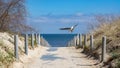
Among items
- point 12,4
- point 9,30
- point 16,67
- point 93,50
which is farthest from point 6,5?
point 16,67

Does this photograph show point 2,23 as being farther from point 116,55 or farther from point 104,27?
point 116,55

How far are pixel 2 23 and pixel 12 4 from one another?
65.1 inches

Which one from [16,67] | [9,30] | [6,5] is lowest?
[16,67]

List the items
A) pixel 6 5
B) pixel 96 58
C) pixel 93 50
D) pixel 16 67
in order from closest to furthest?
pixel 16 67
pixel 96 58
pixel 93 50
pixel 6 5

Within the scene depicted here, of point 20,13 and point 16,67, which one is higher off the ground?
point 20,13

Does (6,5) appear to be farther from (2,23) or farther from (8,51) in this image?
(8,51)

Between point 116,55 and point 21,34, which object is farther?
point 21,34

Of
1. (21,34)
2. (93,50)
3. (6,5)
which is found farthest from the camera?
(21,34)

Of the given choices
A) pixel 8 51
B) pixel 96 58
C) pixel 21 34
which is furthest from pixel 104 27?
pixel 8 51

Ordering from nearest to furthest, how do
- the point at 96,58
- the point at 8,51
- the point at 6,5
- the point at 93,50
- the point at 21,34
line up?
the point at 8,51 → the point at 96,58 → the point at 93,50 → the point at 6,5 → the point at 21,34

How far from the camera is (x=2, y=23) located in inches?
1120

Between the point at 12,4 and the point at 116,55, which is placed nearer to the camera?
the point at 116,55

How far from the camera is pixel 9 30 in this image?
29125 millimetres

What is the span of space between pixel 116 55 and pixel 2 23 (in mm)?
12048
